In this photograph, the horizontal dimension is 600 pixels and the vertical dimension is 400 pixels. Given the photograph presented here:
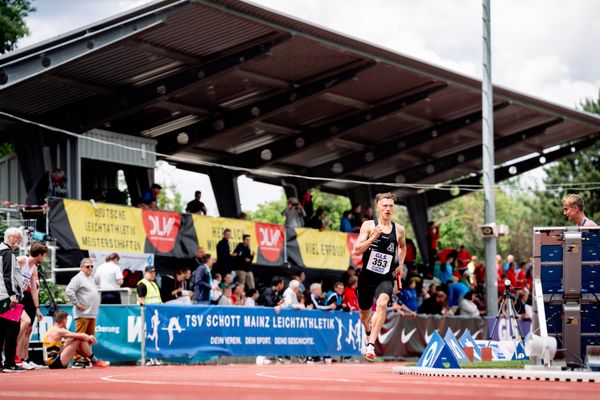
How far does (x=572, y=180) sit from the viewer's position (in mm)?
78375

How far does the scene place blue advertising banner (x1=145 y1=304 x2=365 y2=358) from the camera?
22641 millimetres

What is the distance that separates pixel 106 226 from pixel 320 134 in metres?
12.4

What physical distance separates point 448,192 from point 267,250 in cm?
1660

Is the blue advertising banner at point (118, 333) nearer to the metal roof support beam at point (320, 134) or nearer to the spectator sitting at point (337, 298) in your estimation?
the spectator sitting at point (337, 298)

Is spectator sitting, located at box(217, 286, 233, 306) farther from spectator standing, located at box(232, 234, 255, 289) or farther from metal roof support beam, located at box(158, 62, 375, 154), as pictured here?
metal roof support beam, located at box(158, 62, 375, 154)

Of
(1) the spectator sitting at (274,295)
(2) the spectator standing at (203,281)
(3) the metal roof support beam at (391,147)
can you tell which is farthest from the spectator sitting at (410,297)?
(3) the metal roof support beam at (391,147)

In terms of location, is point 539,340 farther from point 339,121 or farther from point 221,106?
point 339,121

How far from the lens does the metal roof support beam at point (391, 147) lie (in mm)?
39844

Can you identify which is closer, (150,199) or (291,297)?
(291,297)

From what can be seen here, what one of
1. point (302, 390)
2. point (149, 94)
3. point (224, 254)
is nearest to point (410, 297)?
point (224, 254)

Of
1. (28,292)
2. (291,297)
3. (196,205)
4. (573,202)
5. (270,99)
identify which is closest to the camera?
(573,202)

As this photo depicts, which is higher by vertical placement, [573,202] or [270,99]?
[270,99]

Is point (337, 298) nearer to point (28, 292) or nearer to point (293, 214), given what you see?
point (293, 214)

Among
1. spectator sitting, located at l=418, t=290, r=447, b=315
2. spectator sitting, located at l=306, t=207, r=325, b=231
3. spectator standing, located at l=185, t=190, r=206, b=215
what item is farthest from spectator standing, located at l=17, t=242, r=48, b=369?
spectator sitting, located at l=306, t=207, r=325, b=231
